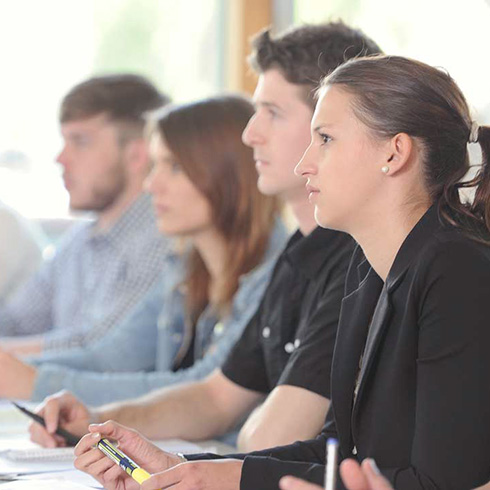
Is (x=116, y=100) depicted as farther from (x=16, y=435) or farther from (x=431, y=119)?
(x=431, y=119)

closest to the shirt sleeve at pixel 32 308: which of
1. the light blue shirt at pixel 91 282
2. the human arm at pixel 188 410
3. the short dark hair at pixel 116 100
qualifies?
the light blue shirt at pixel 91 282

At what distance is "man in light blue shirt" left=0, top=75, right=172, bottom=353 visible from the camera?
309 centimetres

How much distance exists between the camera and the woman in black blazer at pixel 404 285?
1.18 m

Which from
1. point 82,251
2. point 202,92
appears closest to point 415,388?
point 82,251

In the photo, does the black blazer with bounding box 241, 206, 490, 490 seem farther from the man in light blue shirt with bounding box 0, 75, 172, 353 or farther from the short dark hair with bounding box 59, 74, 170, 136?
the short dark hair with bounding box 59, 74, 170, 136

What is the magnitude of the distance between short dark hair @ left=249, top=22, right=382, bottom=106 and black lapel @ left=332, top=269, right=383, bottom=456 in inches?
21.3

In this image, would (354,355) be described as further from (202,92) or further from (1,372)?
(202,92)

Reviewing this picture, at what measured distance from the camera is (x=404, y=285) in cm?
129

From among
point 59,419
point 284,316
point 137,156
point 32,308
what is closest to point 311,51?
point 284,316

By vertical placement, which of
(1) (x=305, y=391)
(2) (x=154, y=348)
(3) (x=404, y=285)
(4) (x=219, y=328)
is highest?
(3) (x=404, y=285)

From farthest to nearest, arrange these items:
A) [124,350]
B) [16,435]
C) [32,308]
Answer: [32,308] < [124,350] < [16,435]

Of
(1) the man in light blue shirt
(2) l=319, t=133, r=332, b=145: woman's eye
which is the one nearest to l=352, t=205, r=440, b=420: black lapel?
(2) l=319, t=133, r=332, b=145: woman's eye

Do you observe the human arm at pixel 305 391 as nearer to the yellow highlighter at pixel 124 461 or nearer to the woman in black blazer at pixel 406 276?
the woman in black blazer at pixel 406 276

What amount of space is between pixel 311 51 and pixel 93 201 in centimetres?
150
